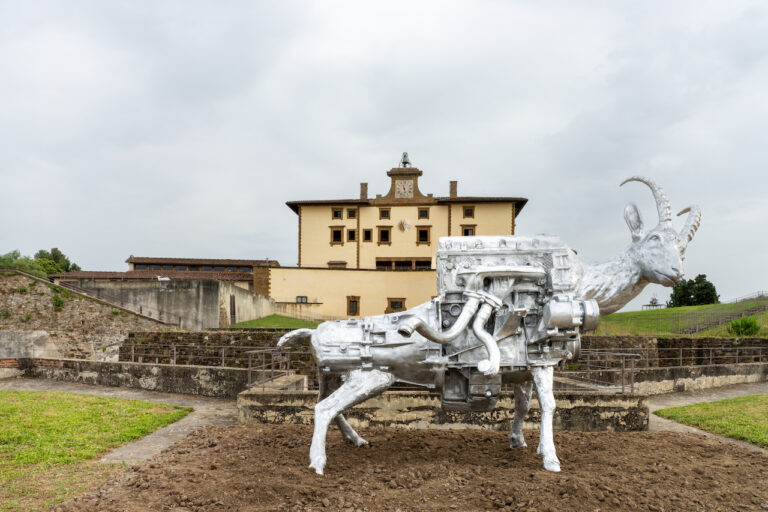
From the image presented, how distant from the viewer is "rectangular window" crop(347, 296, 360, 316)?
32.0 m

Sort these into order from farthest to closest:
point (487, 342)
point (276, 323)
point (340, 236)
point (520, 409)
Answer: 1. point (340, 236)
2. point (276, 323)
3. point (520, 409)
4. point (487, 342)

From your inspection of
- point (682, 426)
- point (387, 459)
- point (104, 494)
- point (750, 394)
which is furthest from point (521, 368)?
point (750, 394)

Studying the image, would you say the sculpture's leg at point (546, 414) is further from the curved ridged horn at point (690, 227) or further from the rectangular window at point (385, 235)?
the rectangular window at point (385, 235)

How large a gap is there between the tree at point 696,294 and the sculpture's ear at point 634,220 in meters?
43.6

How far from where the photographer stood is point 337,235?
1478 inches

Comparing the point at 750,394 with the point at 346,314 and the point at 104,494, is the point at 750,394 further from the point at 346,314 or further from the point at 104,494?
the point at 346,314

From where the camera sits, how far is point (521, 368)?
4.72 metres

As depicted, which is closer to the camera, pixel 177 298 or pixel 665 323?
pixel 177 298

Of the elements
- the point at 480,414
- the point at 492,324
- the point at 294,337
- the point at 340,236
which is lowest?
the point at 480,414

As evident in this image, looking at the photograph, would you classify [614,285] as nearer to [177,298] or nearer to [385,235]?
[177,298]

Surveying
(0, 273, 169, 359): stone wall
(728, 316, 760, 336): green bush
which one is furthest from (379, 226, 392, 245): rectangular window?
(728, 316, 760, 336): green bush

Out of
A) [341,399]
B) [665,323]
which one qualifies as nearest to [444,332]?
[341,399]

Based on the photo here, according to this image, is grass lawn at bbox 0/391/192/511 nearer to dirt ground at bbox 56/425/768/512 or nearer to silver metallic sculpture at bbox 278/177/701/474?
dirt ground at bbox 56/425/768/512

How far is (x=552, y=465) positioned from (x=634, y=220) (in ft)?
8.26
